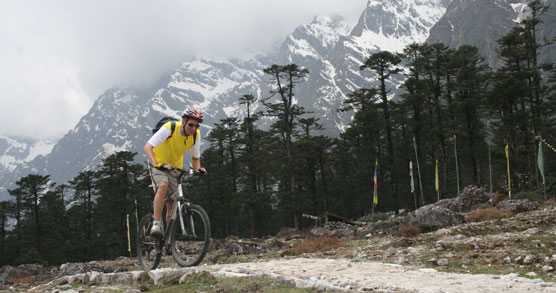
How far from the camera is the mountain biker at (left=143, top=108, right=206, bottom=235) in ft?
20.7

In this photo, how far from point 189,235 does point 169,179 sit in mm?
952

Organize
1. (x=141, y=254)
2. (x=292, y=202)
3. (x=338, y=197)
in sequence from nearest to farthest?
(x=141, y=254) → (x=292, y=202) → (x=338, y=197)

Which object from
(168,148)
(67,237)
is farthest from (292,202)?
(67,237)

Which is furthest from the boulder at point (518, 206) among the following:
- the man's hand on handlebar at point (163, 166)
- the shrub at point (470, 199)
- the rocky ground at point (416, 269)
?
the man's hand on handlebar at point (163, 166)

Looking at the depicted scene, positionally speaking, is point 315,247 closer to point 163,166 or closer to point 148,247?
point 148,247

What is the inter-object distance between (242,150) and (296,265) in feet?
119

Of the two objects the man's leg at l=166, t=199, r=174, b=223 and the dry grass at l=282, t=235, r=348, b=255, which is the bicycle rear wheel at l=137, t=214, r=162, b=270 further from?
the dry grass at l=282, t=235, r=348, b=255

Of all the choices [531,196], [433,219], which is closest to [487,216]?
[433,219]

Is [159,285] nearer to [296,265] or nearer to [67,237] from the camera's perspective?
[296,265]

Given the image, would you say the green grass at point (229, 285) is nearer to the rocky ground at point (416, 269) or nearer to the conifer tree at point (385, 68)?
the rocky ground at point (416, 269)

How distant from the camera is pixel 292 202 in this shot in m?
33.1

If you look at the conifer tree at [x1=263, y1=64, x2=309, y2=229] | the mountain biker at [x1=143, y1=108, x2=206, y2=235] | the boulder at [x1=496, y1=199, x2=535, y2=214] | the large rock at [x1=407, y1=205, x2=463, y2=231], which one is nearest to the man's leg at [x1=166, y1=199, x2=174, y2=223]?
the mountain biker at [x1=143, y1=108, x2=206, y2=235]

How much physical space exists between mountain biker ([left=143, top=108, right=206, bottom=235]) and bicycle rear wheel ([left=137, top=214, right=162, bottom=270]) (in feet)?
1.50

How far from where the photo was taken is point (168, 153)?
21.3ft
